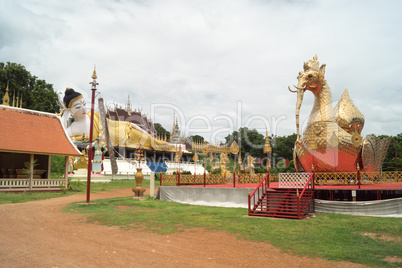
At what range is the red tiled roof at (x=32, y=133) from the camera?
16.1 meters

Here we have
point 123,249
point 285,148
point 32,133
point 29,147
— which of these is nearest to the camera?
point 123,249

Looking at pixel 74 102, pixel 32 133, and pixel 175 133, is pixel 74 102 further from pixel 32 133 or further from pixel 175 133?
pixel 175 133

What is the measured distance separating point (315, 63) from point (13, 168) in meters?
19.5

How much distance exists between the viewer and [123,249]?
19.6 ft

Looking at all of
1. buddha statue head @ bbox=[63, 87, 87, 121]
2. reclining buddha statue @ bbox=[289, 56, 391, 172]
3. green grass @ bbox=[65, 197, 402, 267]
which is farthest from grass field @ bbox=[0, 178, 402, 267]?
buddha statue head @ bbox=[63, 87, 87, 121]

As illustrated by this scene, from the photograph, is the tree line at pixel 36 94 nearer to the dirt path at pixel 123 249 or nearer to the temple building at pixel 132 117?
the temple building at pixel 132 117

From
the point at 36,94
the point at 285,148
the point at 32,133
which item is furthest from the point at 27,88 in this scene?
the point at 285,148

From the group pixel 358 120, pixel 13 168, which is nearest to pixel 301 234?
pixel 358 120

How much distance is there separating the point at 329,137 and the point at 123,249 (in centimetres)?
1003

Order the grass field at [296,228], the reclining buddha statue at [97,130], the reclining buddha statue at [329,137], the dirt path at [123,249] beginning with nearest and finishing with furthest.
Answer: the dirt path at [123,249], the grass field at [296,228], the reclining buddha statue at [329,137], the reclining buddha statue at [97,130]

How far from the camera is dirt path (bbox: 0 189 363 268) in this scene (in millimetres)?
5125

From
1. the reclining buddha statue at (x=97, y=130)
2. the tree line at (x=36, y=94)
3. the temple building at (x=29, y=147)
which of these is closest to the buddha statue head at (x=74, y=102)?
the reclining buddha statue at (x=97, y=130)

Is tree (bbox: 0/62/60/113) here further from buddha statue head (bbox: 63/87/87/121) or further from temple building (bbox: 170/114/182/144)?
temple building (bbox: 170/114/182/144)

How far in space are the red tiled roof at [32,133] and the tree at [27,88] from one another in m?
18.2
